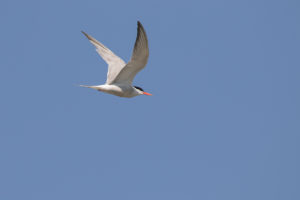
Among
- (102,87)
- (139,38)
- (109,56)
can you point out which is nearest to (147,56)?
(139,38)

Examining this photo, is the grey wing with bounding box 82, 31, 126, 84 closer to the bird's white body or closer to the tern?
the tern

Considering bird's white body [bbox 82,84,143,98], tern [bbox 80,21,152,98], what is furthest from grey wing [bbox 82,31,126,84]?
bird's white body [bbox 82,84,143,98]

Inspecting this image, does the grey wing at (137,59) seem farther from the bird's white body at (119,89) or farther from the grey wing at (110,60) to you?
the grey wing at (110,60)

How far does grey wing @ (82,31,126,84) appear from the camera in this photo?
43.1 ft

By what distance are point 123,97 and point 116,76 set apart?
734mm

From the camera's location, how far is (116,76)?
1267 cm

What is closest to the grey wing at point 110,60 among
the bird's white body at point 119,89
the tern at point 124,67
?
the tern at point 124,67

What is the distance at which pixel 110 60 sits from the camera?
13.7m

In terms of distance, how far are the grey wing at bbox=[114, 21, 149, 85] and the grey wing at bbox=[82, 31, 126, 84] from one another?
1.06ft

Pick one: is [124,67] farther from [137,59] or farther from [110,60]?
[110,60]

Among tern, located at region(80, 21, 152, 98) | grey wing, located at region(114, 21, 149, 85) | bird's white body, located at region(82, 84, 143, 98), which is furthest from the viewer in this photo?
bird's white body, located at region(82, 84, 143, 98)

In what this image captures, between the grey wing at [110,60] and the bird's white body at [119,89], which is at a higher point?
the grey wing at [110,60]

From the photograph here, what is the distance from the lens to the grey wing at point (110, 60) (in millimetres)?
13141

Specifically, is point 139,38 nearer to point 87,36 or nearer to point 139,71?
point 139,71
